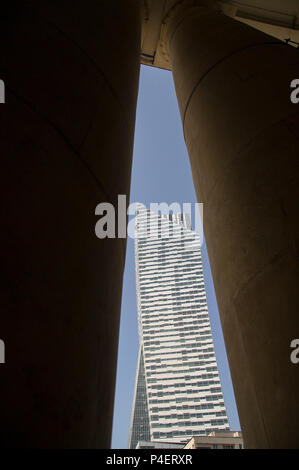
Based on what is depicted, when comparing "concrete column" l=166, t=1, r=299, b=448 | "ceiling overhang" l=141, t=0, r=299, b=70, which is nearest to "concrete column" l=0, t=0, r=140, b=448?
"concrete column" l=166, t=1, r=299, b=448

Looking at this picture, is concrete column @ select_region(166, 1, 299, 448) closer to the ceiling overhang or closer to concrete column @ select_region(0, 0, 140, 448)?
concrete column @ select_region(0, 0, 140, 448)

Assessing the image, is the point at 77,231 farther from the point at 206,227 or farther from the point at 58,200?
the point at 206,227

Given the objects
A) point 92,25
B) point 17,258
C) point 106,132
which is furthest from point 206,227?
point 17,258

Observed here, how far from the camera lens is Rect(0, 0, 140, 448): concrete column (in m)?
1.68

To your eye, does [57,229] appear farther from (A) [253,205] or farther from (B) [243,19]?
(B) [243,19]

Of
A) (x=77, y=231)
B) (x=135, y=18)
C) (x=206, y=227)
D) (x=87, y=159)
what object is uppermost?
(x=135, y=18)

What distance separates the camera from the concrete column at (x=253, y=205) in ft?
12.0

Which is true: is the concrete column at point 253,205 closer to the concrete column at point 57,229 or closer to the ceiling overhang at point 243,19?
the concrete column at point 57,229

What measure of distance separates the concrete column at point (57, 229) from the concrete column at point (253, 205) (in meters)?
1.89

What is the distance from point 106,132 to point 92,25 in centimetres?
162

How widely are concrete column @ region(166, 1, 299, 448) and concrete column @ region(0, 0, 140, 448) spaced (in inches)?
74.3

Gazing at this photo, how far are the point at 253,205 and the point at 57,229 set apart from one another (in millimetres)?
3185

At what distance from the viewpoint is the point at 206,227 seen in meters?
6.02

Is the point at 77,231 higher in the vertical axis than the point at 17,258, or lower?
higher
